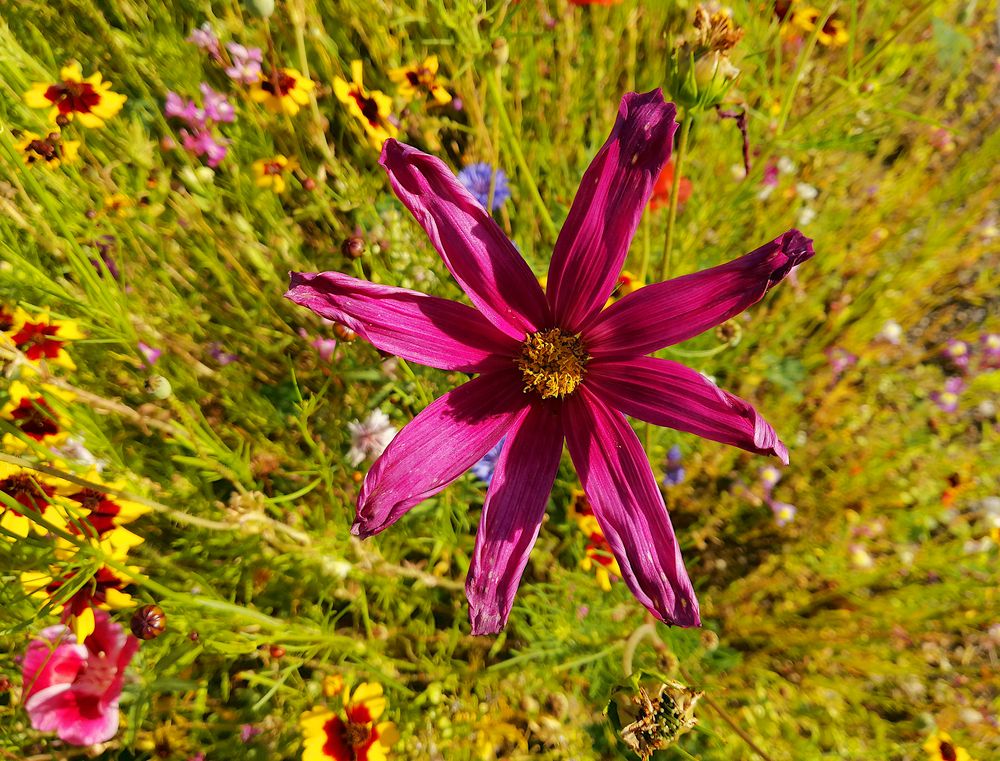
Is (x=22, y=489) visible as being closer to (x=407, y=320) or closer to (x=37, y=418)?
(x=37, y=418)

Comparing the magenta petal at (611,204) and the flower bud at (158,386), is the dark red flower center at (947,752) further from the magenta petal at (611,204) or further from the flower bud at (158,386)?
the flower bud at (158,386)

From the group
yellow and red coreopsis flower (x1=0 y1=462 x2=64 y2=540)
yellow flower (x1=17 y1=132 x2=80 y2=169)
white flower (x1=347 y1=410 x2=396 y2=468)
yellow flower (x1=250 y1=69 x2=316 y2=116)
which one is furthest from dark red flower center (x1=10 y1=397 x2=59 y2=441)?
yellow flower (x1=250 y1=69 x2=316 y2=116)

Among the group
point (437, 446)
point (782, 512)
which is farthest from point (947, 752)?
point (437, 446)

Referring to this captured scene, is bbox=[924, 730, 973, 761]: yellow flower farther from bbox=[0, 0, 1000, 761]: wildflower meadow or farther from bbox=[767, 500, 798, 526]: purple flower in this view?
bbox=[767, 500, 798, 526]: purple flower

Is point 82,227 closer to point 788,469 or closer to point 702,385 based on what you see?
point 702,385

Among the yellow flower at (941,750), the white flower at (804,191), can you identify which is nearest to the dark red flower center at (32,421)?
the yellow flower at (941,750)

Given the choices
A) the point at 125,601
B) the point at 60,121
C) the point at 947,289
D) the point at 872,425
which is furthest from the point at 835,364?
the point at 60,121
